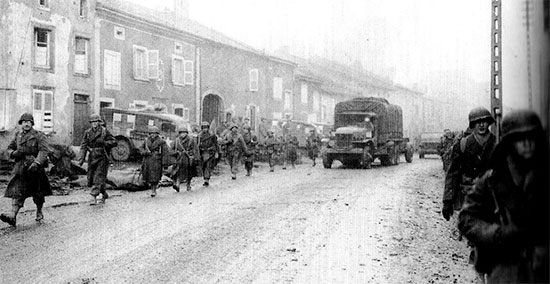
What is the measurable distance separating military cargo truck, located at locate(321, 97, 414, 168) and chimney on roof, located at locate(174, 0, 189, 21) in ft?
54.8

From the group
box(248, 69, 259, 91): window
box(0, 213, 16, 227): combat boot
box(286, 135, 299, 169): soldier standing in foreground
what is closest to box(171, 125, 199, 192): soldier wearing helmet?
box(0, 213, 16, 227): combat boot

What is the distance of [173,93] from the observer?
95.2 ft

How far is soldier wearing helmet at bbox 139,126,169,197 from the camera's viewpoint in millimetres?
12766

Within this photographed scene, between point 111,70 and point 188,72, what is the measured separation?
556 centimetres

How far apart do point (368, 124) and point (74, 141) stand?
1320 cm

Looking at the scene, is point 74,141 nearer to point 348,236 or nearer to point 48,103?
point 48,103

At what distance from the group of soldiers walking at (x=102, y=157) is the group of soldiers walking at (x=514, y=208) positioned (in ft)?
24.7

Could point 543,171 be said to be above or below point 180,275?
above

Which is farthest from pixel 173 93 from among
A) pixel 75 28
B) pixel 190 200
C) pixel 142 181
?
pixel 190 200

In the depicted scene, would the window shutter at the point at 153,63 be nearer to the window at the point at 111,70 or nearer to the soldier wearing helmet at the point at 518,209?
the window at the point at 111,70

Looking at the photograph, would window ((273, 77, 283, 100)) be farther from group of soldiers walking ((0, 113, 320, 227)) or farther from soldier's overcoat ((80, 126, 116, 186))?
soldier's overcoat ((80, 126, 116, 186))

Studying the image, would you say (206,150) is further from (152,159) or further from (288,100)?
(288,100)

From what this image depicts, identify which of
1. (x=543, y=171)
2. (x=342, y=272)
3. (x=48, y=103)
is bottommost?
(x=342, y=272)

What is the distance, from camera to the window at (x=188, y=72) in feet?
97.7
